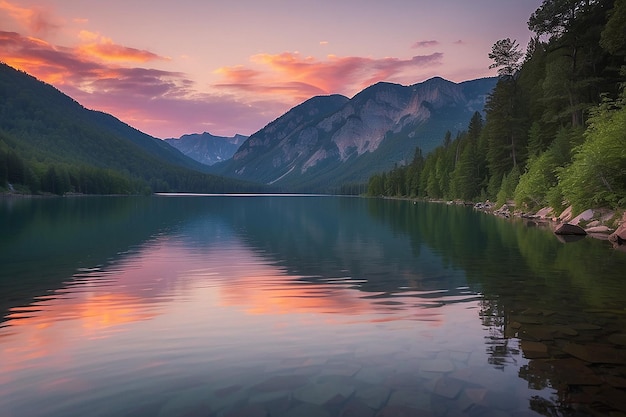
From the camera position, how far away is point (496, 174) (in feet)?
333

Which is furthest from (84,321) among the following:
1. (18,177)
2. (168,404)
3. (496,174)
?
(18,177)

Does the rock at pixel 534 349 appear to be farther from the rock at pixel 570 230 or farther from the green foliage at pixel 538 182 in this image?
the green foliage at pixel 538 182

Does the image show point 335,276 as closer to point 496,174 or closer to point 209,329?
point 209,329

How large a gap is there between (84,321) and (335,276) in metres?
12.9

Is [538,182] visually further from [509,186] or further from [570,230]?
[570,230]

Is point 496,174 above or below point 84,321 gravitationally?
above

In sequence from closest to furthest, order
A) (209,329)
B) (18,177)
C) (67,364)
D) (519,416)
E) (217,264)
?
1. (519,416)
2. (67,364)
3. (209,329)
4. (217,264)
5. (18,177)

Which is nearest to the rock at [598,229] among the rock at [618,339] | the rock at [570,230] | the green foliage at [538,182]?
the rock at [570,230]

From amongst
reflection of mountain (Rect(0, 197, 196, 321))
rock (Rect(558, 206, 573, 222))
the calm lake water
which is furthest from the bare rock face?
reflection of mountain (Rect(0, 197, 196, 321))

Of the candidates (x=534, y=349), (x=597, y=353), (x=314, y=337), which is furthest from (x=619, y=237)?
(x=314, y=337)

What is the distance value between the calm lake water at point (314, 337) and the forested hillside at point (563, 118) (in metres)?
18.4

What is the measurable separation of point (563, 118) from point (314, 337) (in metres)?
78.8

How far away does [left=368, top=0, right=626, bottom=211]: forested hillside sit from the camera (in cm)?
4297

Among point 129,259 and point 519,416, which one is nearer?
point 519,416
